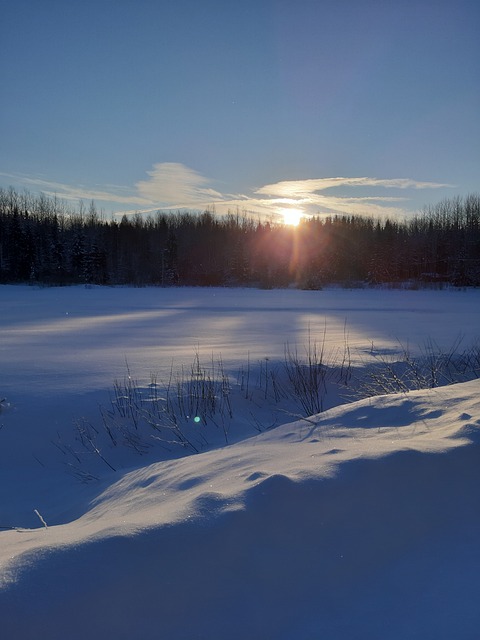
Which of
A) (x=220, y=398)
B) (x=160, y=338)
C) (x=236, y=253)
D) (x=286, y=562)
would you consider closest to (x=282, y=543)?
(x=286, y=562)

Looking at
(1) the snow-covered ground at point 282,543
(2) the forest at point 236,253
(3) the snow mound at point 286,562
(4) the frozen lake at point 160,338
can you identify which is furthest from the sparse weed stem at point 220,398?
(2) the forest at point 236,253

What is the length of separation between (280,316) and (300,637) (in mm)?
17069

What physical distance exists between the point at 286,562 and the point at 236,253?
50.3 metres

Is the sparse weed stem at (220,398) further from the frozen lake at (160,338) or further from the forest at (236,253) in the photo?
the forest at (236,253)

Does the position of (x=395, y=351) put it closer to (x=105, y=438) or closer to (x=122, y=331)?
(x=105, y=438)

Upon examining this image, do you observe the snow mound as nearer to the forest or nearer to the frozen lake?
the frozen lake

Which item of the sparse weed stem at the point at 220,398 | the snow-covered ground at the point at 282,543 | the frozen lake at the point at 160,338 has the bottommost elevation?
the sparse weed stem at the point at 220,398

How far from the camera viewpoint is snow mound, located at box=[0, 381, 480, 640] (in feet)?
5.59

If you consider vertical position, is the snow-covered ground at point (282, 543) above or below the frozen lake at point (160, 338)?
above

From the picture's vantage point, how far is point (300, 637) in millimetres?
1678

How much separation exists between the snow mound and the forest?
3871cm

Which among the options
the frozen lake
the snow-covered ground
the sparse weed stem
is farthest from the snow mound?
the frozen lake

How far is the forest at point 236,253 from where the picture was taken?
151 feet

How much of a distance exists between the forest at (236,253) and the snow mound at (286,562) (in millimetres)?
38708
